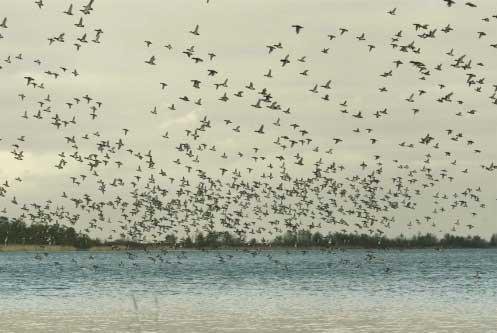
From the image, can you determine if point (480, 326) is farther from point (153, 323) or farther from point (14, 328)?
point (14, 328)

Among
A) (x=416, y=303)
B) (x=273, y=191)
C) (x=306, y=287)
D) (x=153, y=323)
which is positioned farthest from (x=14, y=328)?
(x=273, y=191)

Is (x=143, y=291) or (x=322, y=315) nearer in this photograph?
(x=322, y=315)

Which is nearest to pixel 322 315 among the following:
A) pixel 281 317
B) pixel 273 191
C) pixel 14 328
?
pixel 281 317

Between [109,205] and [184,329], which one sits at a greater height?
[109,205]

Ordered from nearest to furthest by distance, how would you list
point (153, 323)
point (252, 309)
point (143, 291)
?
1. point (153, 323)
2. point (252, 309)
3. point (143, 291)

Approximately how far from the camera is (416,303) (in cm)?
6306

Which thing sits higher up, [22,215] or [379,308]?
[22,215]

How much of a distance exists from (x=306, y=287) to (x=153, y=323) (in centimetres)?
3288

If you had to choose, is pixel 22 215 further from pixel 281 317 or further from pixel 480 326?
A: pixel 480 326

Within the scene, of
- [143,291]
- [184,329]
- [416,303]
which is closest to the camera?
[184,329]

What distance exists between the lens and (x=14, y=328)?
158 ft

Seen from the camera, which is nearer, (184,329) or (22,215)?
(184,329)

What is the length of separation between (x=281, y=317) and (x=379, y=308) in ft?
26.2

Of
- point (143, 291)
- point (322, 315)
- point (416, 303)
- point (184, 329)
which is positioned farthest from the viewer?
point (143, 291)
